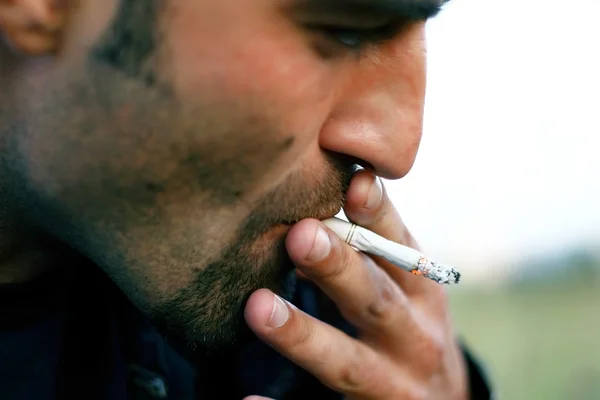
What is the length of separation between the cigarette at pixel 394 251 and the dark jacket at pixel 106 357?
304 mm

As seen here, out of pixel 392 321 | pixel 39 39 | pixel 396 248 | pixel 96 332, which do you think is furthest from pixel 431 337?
pixel 39 39

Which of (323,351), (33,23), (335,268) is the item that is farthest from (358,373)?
(33,23)

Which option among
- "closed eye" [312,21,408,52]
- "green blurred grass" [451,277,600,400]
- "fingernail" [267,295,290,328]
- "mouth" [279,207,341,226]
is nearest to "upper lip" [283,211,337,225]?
"mouth" [279,207,341,226]

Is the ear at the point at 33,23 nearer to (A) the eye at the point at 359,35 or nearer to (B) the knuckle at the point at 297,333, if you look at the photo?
(A) the eye at the point at 359,35

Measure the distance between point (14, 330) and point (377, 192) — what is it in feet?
1.67

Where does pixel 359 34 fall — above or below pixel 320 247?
above

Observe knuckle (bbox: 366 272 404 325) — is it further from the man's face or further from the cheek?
the cheek

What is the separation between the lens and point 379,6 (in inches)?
24.9

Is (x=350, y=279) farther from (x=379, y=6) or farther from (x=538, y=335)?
(x=538, y=335)

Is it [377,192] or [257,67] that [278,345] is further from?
[257,67]

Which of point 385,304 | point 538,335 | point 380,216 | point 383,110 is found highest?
point 383,110

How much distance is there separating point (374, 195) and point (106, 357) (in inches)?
18.3

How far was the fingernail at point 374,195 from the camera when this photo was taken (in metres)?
0.80

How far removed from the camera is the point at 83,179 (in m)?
0.69
